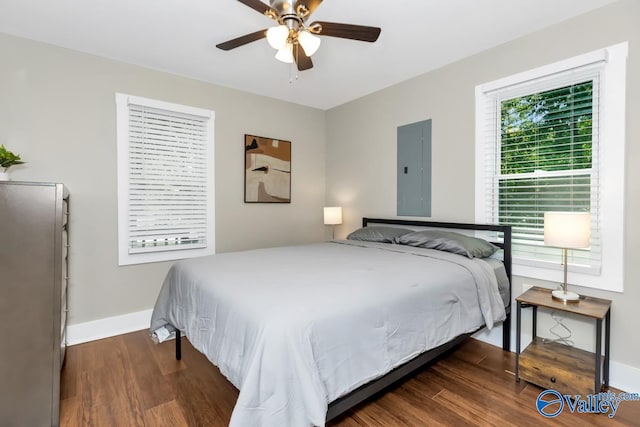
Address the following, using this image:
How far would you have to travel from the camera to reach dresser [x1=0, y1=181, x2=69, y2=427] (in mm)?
1569


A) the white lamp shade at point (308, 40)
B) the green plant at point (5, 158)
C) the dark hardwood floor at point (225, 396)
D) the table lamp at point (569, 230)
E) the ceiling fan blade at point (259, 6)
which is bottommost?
the dark hardwood floor at point (225, 396)

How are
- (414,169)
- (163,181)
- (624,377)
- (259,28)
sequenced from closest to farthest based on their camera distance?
1. (624,377)
2. (259,28)
3. (163,181)
4. (414,169)

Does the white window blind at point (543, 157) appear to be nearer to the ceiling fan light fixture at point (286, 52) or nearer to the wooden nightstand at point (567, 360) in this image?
the wooden nightstand at point (567, 360)

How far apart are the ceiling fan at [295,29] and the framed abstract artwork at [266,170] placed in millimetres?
1844

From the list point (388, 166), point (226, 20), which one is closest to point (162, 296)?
point (226, 20)

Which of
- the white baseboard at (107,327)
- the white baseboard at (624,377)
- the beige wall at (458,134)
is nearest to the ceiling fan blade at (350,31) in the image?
the beige wall at (458,134)

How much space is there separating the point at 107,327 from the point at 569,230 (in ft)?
12.7

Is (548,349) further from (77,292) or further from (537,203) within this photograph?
(77,292)

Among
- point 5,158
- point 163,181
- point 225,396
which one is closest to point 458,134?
point 225,396

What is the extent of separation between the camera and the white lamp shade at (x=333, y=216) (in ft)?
13.4

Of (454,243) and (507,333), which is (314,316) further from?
(507,333)

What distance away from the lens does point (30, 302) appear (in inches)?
63.9

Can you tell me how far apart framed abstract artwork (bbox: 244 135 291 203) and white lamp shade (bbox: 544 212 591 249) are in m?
2.96

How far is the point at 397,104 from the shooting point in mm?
3551
